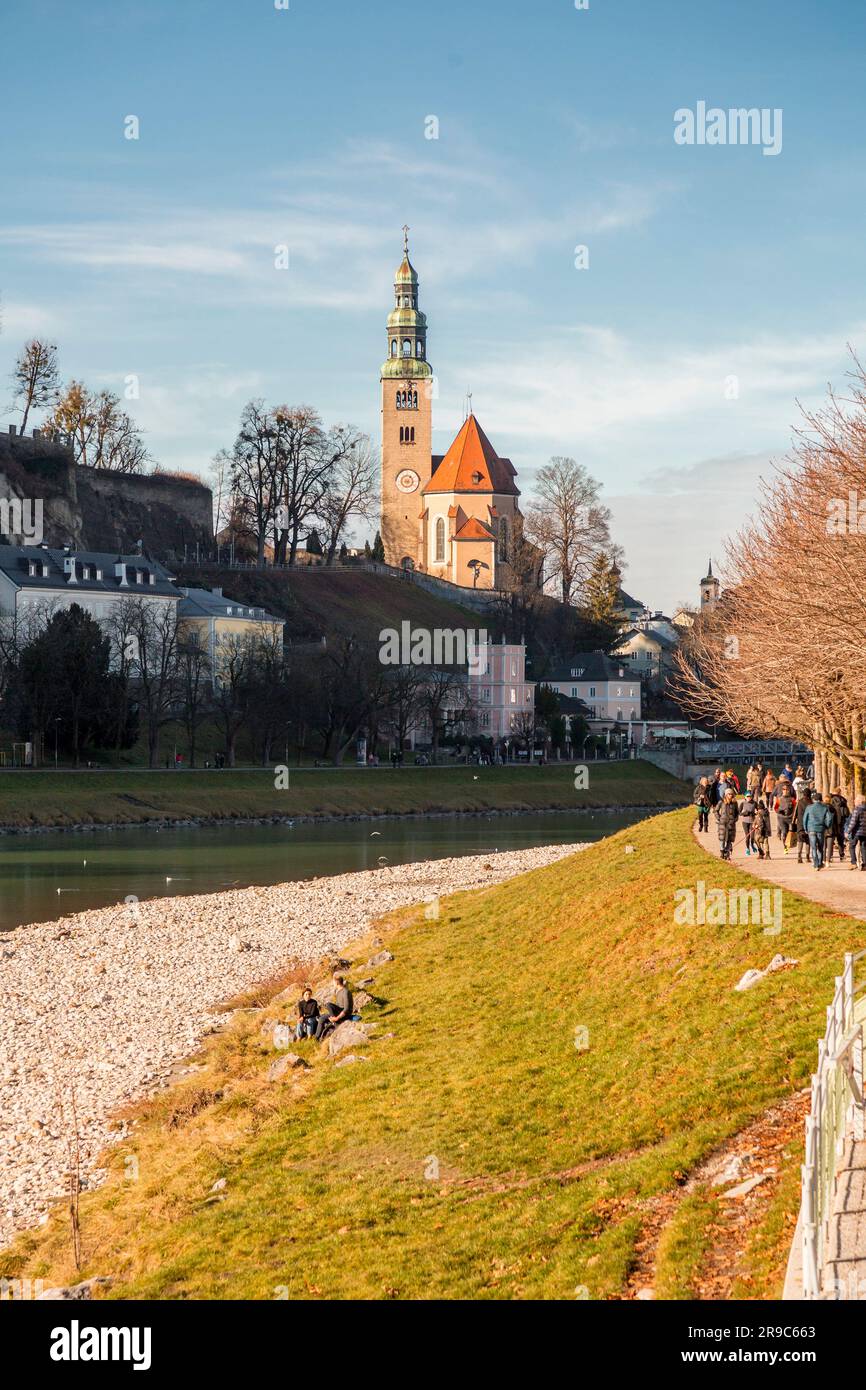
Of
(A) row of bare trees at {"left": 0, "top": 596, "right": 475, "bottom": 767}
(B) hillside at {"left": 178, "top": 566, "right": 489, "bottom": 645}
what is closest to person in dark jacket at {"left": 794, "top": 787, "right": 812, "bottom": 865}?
(A) row of bare trees at {"left": 0, "top": 596, "right": 475, "bottom": 767}

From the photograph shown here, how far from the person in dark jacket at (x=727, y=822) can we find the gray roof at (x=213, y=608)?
72.7 metres

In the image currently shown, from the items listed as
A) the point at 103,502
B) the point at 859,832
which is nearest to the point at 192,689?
the point at 103,502

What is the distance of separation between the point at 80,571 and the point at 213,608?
34.3ft

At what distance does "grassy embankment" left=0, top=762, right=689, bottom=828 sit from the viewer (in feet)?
213

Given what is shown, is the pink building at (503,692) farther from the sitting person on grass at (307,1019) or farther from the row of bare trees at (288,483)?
the sitting person on grass at (307,1019)

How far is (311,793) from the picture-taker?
73188 mm

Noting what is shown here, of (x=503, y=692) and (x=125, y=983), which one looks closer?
(x=125, y=983)

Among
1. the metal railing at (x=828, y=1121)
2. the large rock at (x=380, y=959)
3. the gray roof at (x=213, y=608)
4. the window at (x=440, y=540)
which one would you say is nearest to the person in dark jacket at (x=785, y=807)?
the large rock at (x=380, y=959)

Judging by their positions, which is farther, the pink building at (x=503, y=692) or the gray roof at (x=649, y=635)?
the gray roof at (x=649, y=635)

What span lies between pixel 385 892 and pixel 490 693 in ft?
226

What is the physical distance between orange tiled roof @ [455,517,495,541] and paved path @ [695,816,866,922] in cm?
11235

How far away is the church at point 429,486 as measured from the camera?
5669 inches

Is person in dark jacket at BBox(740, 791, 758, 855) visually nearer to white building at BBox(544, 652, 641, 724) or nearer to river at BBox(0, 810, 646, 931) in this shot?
river at BBox(0, 810, 646, 931)

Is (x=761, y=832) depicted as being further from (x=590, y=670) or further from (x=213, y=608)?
(x=590, y=670)
